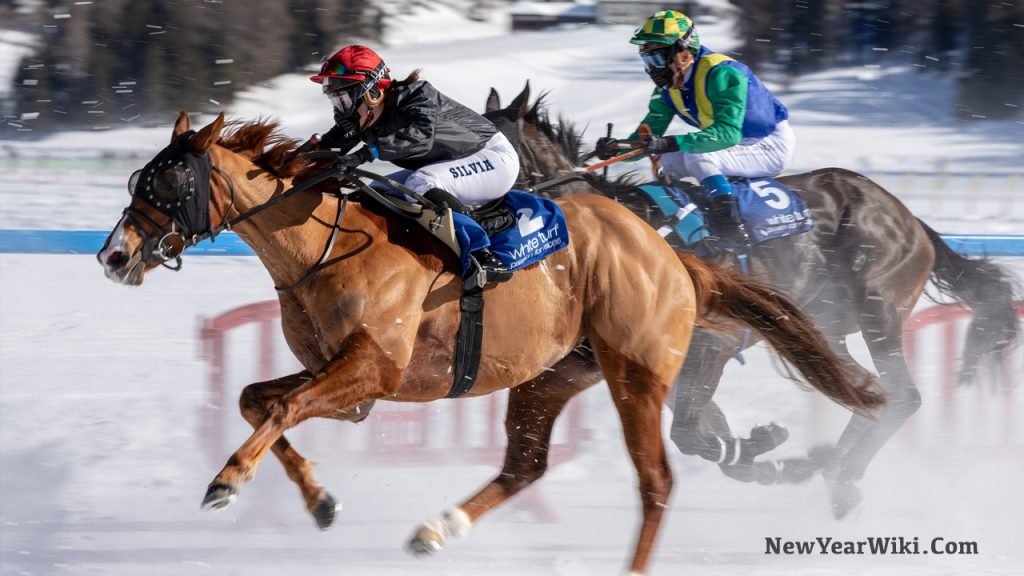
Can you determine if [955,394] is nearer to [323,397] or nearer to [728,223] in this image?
[728,223]

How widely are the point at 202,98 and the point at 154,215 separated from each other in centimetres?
1107

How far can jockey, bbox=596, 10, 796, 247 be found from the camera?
5184mm

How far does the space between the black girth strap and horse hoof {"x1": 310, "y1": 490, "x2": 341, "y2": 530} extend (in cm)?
57

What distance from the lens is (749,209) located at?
5.20 m

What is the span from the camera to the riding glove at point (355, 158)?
3.46 m

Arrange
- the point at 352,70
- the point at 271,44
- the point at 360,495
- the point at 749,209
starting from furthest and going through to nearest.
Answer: the point at 271,44
the point at 749,209
the point at 360,495
the point at 352,70

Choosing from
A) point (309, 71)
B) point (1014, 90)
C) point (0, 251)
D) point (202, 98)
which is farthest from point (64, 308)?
point (1014, 90)

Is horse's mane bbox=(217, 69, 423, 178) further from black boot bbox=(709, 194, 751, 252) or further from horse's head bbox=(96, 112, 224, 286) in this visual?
black boot bbox=(709, 194, 751, 252)

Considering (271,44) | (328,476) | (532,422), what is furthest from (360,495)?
(271,44)

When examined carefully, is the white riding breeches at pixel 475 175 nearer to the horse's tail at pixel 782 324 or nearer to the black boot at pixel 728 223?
the horse's tail at pixel 782 324

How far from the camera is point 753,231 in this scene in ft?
17.0

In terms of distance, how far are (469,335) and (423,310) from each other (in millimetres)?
170

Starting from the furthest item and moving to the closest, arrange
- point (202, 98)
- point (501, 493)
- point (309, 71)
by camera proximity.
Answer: point (309, 71)
point (202, 98)
point (501, 493)

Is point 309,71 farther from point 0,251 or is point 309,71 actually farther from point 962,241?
point 962,241
